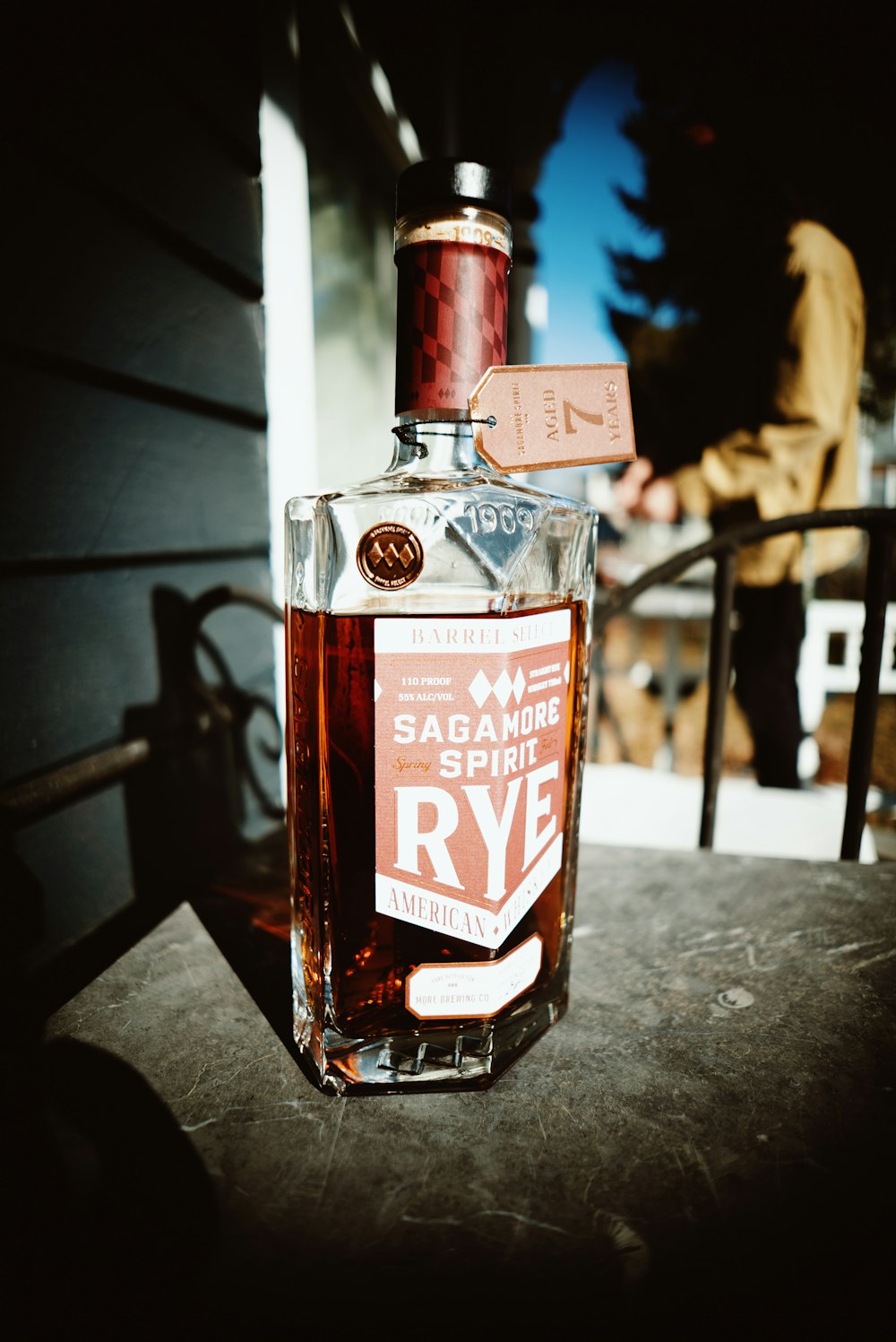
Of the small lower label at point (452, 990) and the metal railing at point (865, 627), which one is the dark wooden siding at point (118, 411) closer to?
the small lower label at point (452, 990)

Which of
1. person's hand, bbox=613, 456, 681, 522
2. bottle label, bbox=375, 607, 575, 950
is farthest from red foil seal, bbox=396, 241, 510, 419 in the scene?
person's hand, bbox=613, 456, 681, 522

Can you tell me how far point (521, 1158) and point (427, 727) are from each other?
212 millimetres

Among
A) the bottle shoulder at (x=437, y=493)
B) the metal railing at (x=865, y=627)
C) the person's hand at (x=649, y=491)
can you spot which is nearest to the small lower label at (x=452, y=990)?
the bottle shoulder at (x=437, y=493)

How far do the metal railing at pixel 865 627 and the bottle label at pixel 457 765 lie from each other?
1.59 ft

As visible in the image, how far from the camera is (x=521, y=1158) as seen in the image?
12.8 inches

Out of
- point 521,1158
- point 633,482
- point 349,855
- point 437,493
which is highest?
point 633,482

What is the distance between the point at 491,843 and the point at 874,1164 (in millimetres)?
229

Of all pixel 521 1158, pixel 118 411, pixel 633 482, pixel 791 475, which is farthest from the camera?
pixel 633 482

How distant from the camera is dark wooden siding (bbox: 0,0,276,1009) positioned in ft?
1.73

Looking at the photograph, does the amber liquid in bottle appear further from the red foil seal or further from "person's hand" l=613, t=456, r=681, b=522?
"person's hand" l=613, t=456, r=681, b=522

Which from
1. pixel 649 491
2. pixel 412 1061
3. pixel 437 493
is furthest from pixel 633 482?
pixel 412 1061

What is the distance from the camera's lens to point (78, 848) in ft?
2.03

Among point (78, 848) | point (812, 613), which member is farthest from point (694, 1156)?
point (812, 613)

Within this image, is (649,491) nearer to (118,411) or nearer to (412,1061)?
(118,411)
